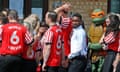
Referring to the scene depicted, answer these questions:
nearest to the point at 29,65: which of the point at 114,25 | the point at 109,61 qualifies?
the point at 109,61

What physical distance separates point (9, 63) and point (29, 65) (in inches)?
33.2

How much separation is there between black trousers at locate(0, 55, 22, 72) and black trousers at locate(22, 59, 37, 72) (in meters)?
0.44

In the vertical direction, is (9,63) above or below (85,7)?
below

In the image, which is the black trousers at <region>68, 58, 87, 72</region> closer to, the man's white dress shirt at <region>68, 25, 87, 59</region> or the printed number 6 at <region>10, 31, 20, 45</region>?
the man's white dress shirt at <region>68, 25, 87, 59</region>

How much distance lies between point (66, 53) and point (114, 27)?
1.52m

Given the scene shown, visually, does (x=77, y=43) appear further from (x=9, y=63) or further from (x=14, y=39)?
(x=9, y=63)

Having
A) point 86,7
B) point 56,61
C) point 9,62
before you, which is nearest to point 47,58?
point 56,61

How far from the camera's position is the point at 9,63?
9.91 metres

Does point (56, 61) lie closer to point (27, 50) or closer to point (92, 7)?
point (27, 50)

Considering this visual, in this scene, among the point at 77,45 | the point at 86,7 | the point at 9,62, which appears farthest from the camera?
the point at 86,7

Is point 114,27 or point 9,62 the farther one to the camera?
point 114,27

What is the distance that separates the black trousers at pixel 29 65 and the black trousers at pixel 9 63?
1.45 feet

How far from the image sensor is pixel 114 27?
10781 mm

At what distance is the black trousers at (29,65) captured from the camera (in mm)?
10570
